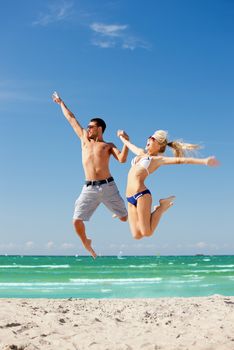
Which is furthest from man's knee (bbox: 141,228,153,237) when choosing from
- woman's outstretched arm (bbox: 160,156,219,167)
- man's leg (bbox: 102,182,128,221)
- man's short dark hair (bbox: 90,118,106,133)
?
man's short dark hair (bbox: 90,118,106,133)

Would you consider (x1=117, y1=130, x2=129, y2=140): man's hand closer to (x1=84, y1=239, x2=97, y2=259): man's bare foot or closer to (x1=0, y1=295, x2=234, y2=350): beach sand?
(x1=84, y1=239, x2=97, y2=259): man's bare foot

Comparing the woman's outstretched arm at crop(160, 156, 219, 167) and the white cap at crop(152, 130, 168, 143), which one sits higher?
the white cap at crop(152, 130, 168, 143)

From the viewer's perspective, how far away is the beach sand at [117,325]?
11.4 metres

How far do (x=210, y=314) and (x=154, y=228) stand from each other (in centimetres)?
767

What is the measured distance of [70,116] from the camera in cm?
851

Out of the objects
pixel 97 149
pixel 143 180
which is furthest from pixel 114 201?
pixel 97 149

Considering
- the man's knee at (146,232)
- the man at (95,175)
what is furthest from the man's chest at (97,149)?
the man's knee at (146,232)

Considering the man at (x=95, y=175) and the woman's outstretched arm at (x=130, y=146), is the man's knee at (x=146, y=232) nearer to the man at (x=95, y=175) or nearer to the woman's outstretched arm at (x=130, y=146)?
the man at (x=95, y=175)

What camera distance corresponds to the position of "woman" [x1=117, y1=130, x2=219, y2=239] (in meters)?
7.90

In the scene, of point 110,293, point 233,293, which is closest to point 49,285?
point 110,293

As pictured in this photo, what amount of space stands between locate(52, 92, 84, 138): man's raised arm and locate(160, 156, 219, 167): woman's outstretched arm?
4.68 feet

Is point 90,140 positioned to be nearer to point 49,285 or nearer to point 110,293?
point 110,293

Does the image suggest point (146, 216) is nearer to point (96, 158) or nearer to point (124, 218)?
point (124, 218)

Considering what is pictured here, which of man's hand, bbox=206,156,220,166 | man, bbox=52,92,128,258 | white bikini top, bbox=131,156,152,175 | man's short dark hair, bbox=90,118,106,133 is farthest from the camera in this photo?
man, bbox=52,92,128,258
